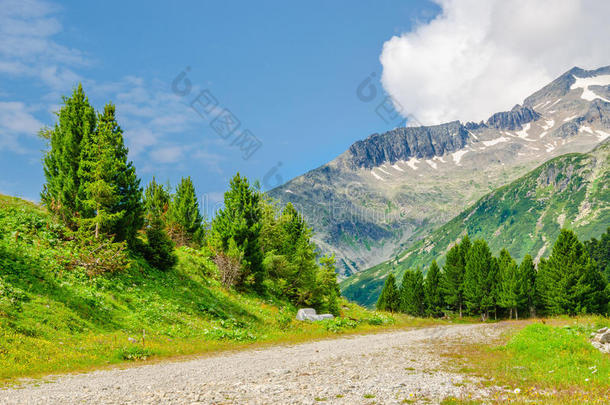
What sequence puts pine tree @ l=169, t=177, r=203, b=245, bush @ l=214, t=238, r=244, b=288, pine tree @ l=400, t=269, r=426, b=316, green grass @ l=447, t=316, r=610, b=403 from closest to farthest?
green grass @ l=447, t=316, r=610, b=403 < bush @ l=214, t=238, r=244, b=288 < pine tree @ l=169, t=177, r=203, b=245 < pine tree @ l=400, t=269, r=426, b=316

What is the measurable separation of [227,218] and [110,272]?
15.6 meters

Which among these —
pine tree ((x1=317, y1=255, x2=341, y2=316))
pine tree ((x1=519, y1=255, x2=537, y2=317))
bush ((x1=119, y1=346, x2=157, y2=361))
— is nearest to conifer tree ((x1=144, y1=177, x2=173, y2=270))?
bush ((x1=119, y1=346, x2=157, y2=361))

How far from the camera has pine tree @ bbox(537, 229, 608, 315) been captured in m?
64.8

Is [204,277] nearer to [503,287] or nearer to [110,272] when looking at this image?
[110,272]

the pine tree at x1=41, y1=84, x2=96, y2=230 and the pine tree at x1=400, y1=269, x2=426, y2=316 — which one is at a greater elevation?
the pine tree at x1=41, y1=84, x2=96, y2=230

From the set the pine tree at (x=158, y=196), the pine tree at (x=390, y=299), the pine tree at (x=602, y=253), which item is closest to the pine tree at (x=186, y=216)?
the pine tree at (x=158, y=196)

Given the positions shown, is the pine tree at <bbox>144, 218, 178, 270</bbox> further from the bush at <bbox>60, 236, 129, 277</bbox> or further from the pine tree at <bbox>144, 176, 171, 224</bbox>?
the pine tree at <bbox>144, 176, 171, 224</bbox>

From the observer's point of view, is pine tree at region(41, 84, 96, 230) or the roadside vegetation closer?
the roadside vegetation

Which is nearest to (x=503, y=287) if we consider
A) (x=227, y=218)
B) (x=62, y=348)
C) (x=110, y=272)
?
(x=227, y=218)

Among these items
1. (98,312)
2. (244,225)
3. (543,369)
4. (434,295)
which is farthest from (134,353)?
(434,295)

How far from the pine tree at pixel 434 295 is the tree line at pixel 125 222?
48.0 meters

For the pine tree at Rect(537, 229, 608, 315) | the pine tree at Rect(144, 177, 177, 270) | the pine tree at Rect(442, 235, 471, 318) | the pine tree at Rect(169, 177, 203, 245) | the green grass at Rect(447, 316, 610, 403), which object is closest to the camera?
the green grass at Rect(447, 316, 610, 403)

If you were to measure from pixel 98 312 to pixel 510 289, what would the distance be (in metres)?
76.0

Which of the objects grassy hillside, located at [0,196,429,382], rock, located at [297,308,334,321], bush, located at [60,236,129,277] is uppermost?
bush, located at [60,236,129,277]
